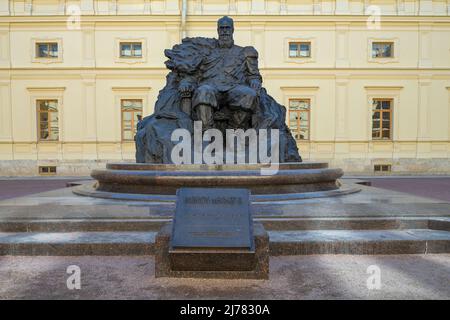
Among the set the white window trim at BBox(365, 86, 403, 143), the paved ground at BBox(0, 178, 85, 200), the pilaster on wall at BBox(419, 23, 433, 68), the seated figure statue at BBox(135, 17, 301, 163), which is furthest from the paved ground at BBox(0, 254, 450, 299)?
the pilaster on wall at BBox(419, 23, 433, 68)

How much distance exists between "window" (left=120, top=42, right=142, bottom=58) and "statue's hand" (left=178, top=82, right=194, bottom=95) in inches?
531

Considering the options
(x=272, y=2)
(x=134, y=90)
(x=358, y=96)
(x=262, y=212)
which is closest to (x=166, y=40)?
(x=134, y=90)

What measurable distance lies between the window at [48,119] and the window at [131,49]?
4.34 metres

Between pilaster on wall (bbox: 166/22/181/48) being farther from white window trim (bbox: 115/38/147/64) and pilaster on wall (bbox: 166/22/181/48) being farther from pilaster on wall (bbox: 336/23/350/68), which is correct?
pilaster on wall (bbox: 336/23/350/68)

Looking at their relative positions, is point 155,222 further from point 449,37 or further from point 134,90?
point 449,37

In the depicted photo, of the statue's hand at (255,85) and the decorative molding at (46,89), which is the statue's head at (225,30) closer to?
the statue's hand at (255,85)

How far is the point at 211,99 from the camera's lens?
6.68 meters

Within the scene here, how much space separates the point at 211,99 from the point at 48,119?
1547 cm

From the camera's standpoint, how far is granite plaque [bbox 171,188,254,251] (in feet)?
9.91

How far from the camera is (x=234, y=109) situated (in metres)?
6.95

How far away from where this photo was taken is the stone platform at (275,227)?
3.74 metres

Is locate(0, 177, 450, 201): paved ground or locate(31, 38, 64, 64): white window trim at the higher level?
locate(31, 38, 64, 64): white window trim

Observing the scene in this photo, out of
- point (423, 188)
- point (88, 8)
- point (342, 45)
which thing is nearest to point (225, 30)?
point (423, 188)

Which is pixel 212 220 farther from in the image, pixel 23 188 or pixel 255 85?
pixel 23 188
